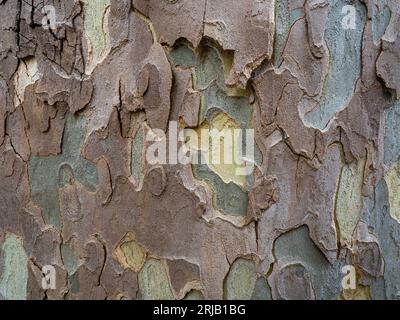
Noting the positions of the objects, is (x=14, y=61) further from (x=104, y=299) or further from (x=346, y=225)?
(x=346, y=225)

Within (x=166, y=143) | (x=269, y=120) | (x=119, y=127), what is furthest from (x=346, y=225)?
(x=119, y=127)

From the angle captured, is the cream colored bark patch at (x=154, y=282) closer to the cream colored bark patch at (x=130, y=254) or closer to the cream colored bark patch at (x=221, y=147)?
the cream colored bark patch at (x=130, y=254)

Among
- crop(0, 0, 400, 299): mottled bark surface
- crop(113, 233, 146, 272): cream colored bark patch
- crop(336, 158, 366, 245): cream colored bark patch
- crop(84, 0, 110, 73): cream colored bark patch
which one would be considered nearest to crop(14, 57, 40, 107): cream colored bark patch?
crop(0, 0, 400, 299): mottled bark surface

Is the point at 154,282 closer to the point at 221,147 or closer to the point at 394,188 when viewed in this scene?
the point at 221,147

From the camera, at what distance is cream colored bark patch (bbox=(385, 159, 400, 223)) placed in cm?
100

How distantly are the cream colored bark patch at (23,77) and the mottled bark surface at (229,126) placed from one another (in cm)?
5

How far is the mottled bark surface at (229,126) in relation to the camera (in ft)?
3.17

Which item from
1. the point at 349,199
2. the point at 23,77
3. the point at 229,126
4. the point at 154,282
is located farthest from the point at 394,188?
the point at 23,77

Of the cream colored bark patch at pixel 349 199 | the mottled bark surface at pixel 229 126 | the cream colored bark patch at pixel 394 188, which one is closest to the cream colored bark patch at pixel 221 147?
the mottled bark surface at pixel 229 126

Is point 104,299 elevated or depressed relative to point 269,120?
depressed

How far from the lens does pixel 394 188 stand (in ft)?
3.31

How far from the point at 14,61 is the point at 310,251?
78 cm

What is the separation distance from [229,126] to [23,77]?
0.49 m

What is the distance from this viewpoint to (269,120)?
38.0 inches
